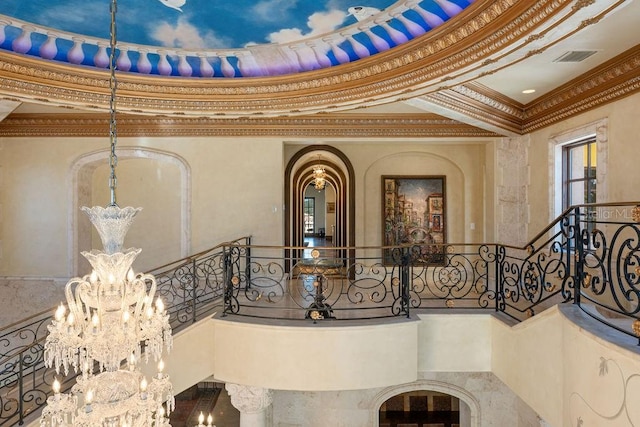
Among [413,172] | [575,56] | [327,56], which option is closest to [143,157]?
[327,56]

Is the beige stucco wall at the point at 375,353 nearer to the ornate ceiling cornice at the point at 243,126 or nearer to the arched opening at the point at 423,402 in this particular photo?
the arched opening at the point at 423,402

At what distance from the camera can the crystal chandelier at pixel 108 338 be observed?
2396 mm

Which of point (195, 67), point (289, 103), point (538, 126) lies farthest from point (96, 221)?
point (538, 126)

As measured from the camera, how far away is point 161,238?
8203 millimetres

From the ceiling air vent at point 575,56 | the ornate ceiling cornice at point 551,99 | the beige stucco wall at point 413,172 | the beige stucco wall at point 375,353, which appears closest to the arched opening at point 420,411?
the beige stucco wall at point 413,172

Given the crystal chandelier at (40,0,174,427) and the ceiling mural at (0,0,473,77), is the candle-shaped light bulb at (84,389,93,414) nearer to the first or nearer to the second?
the crystal chandelier at (40,0,174,427)

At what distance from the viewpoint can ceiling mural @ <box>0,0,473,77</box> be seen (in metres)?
3.90

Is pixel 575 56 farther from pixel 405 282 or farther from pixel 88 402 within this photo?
pixel 88 402

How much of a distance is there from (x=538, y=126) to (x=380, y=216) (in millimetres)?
3875

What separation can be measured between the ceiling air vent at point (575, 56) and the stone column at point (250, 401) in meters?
6.04

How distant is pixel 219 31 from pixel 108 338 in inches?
136

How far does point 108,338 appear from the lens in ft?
7.98

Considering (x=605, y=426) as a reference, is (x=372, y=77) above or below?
above

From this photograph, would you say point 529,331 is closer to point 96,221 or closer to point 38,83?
point 96,221
